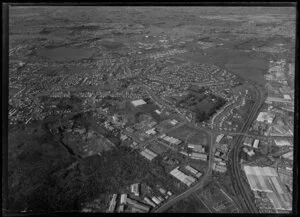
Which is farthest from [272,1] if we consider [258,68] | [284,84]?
[258,68]

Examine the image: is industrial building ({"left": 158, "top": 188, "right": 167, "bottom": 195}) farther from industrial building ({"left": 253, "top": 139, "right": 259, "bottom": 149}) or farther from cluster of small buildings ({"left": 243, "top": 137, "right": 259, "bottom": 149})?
industrial building ({"left": 253, "top": 139, "right": 259, "bottom": 149})

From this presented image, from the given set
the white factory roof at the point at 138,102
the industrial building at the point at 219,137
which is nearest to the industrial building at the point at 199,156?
the industrial building at the point at 219,137

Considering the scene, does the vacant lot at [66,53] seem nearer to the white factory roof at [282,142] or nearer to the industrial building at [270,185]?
the white factory roof at [282,142]

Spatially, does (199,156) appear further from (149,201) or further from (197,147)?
(149,201)

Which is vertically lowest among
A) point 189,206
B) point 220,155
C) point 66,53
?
point 189,206

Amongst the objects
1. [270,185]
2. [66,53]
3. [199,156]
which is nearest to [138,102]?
[199,156]

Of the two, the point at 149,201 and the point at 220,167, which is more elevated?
the point at 220,167
